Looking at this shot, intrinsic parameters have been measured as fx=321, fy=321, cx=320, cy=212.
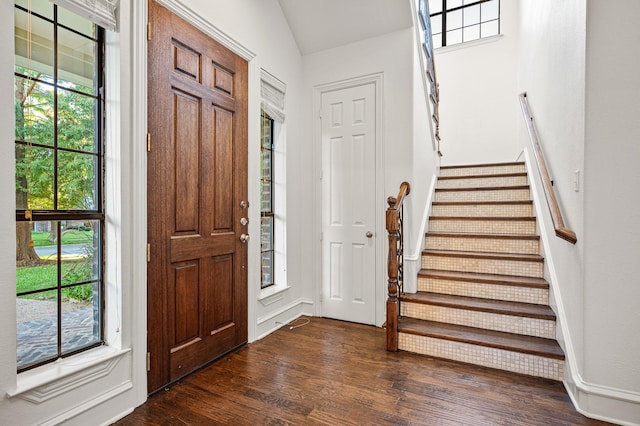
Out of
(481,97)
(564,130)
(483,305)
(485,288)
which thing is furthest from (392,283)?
(481,97)

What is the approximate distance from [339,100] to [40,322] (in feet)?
9.68

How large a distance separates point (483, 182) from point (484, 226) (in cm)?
85

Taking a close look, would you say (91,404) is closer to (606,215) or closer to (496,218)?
(606,215)

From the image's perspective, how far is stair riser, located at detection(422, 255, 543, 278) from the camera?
282 cm

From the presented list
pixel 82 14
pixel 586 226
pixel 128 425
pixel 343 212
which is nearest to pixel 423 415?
pixel 586 226

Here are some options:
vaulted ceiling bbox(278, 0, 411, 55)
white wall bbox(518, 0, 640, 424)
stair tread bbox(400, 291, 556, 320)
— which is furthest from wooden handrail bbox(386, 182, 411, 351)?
vaulted ceiling bbox(278, 0, 411, 55)

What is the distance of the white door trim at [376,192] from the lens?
315 cm

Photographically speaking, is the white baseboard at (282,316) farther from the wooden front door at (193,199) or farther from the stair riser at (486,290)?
the stair riser at (486,290)

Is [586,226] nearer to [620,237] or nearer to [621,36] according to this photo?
[620,237]

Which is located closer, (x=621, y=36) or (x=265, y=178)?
(x=621, y=36)

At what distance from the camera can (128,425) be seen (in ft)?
5.54

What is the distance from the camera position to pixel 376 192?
3197 millimetres

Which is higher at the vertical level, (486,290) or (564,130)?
(564,130)

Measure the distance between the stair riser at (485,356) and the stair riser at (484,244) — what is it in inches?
45.1
